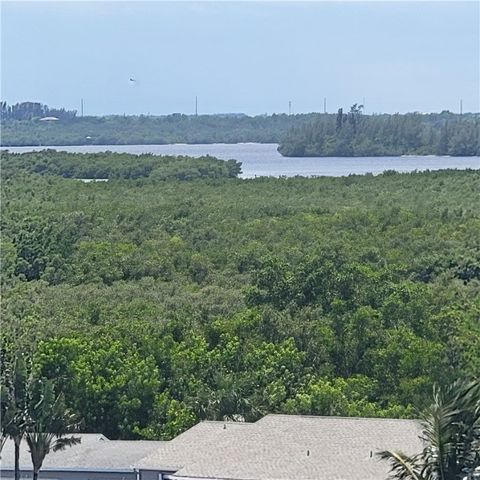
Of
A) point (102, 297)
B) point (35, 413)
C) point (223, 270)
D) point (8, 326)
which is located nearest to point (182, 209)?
point (223, 270)

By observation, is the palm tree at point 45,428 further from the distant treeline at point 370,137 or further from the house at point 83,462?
the distant treeline at point 370,137

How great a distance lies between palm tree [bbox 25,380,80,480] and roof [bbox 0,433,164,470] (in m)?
0.90

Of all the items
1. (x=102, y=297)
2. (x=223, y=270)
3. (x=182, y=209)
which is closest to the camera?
(x=102, y=297)

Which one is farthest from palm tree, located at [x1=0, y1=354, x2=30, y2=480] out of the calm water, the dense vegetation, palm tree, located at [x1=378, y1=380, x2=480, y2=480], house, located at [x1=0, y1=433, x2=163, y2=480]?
the calm water

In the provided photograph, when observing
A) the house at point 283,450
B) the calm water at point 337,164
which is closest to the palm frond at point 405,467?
the house at point 283,450

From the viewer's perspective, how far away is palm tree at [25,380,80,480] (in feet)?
96.6

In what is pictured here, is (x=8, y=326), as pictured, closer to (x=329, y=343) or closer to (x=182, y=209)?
(x=329, y=343)

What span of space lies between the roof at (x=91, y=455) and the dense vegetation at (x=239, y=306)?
3.40 m

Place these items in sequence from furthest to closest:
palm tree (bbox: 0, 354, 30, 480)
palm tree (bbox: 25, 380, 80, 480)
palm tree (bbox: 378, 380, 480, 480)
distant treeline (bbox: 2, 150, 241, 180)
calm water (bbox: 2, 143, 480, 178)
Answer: calm water (bbox: 2, 143, 480, 178) → distant treeline (bbox: 2, 150, 241, 180) → palm tree (bbox: 25, 380, 80, 480) → palm tree (bbox: 0, 354, 30, 480) → palm tree (bbox: 378, 380, 480, 480)

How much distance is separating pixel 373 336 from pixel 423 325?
8.90 feet

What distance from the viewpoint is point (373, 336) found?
41.9 meters

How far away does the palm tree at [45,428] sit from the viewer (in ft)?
96.6

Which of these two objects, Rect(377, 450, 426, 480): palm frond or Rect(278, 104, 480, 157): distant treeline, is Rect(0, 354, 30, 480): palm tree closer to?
Rect(377, 450, 426, 480): palm frond

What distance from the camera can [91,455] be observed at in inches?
1271
